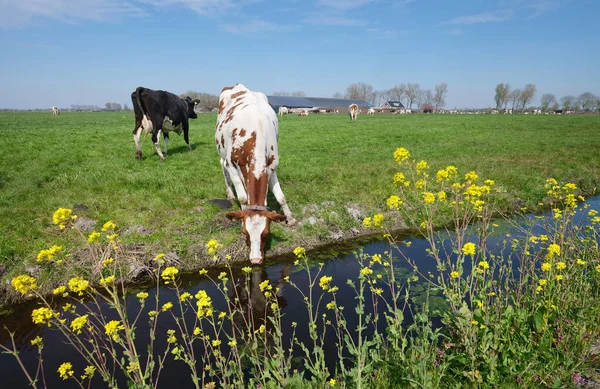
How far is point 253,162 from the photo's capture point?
23.7 feet

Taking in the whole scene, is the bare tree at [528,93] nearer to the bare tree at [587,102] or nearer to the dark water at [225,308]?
the bare tree at [587,102]

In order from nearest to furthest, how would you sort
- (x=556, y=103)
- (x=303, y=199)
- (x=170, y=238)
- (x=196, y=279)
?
(x=196, y=279) < (x=170, y=238) < (x=303, y=199) < (x=556, y=103)

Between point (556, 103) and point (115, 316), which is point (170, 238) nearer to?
point (115, 316)

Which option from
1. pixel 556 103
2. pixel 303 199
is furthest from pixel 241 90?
pixel 556 103

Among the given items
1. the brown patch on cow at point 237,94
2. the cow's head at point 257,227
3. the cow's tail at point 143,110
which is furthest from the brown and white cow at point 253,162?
the cow's tail at point 143,110

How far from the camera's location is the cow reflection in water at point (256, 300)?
5016 millimetres

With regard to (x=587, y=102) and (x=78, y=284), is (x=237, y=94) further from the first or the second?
(x=587, y=102)

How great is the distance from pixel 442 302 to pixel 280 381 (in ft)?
11.6

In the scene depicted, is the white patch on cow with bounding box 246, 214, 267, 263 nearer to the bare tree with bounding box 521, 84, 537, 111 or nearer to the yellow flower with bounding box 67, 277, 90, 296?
the yellow flower with bounding box 67, 277, 90, 296

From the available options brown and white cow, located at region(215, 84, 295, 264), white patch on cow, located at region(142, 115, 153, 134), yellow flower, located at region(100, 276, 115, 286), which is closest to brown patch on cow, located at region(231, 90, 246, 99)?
brown and white cow, located at region(215, 84, 295, 264)

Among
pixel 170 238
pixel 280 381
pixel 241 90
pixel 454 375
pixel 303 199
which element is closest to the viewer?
pixel 280 381

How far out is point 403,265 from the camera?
679 centimetres

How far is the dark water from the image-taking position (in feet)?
13.9

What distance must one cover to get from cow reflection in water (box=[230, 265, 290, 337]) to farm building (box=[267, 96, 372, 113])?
105433 mm
